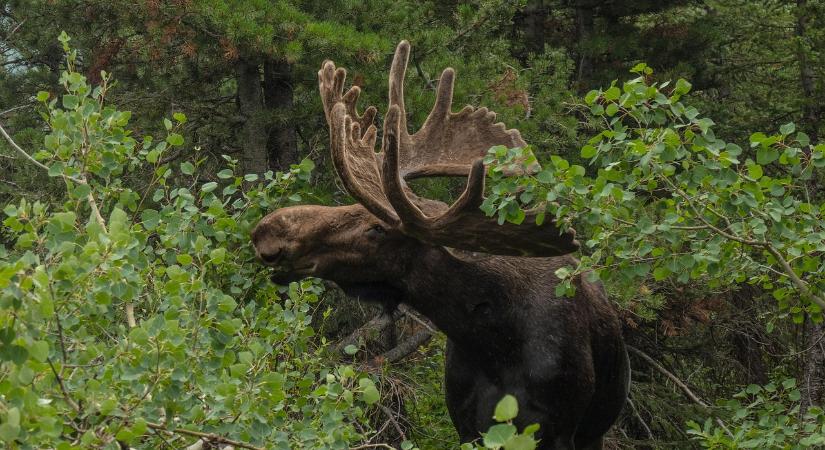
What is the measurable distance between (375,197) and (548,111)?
5.09m

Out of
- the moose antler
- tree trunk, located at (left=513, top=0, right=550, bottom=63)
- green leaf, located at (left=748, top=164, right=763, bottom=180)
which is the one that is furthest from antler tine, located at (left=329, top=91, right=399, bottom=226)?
tree trunk, located at (left=513, top=0, right=550, bottom=63)

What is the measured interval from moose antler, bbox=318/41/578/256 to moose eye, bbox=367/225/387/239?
55 millimetres

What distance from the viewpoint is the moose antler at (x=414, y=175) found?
4.23 m

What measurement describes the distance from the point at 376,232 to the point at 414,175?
1.86 ft

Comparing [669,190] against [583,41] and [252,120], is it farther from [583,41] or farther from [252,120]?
[583,41]

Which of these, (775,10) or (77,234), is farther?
(775,10)

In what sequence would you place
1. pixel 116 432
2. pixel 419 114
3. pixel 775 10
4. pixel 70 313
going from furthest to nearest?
pixel 775 10, pixel 419 114, pixel 70 313, pixel 116 432

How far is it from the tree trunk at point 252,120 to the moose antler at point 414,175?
390 cm

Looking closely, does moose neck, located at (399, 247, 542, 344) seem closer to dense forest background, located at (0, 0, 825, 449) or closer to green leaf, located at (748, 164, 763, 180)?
dense forest background, located at (0, 0, 825, 449)

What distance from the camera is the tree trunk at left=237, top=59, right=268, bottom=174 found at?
29.3 ft

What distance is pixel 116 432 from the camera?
2955 millimetres

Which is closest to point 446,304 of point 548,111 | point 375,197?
point 375,197

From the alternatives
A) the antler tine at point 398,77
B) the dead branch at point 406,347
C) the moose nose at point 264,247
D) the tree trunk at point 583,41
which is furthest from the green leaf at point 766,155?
the tree trunk at point 583,41

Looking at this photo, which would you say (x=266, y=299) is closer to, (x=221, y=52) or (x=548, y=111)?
(x=221, y=52)
